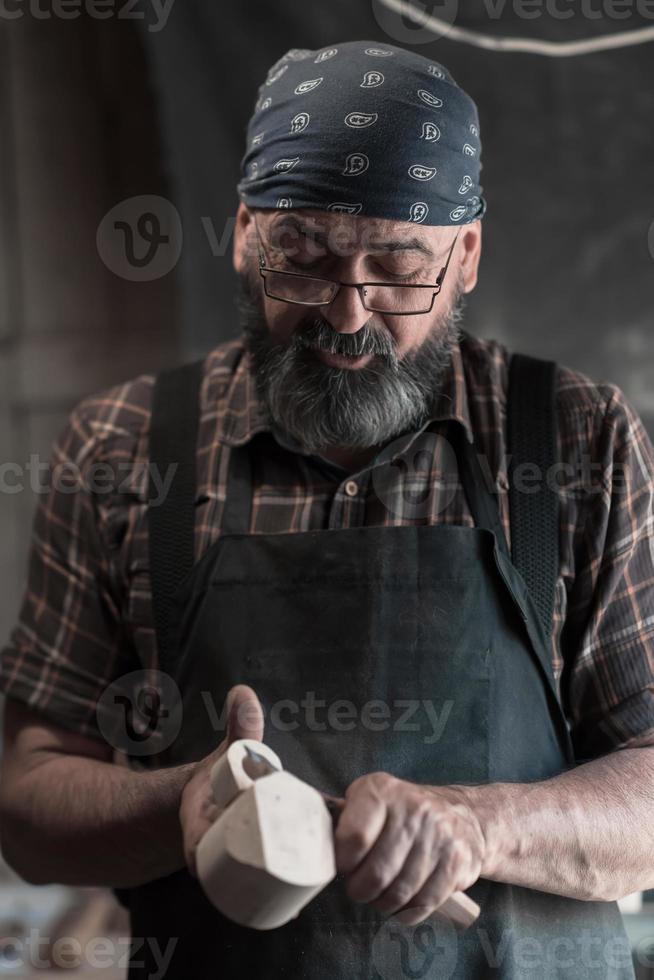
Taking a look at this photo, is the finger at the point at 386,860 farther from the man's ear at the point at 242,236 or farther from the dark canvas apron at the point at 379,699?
the man's ear at the point at 242,236

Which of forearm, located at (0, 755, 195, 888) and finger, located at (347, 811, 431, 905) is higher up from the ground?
finger, located at (347, 811, 431, 905)

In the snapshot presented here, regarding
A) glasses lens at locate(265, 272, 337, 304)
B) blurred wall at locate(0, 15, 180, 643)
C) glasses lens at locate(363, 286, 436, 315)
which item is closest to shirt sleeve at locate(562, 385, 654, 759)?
glasses lens at locate(363, 286, 436, 315)

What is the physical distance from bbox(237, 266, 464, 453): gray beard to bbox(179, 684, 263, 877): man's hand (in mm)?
402

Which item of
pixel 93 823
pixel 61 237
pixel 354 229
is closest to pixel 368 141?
pixel 354 229

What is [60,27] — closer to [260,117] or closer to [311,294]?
[260,117]

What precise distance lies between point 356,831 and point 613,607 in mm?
547

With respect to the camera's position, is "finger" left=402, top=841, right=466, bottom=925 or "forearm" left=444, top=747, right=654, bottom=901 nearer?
"finger" left=402, top=841, right=466, bottom=925

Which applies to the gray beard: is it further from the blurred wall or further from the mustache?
the blurred wall

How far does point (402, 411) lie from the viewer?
143cm

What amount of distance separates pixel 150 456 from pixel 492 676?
1.85ft

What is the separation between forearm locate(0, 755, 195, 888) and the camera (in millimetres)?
1347

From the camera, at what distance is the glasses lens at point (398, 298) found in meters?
1.38

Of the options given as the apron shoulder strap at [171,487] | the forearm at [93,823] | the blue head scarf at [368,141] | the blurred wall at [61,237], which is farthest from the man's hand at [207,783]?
the blurred wall at [61,237]

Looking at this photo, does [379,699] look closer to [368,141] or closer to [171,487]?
[171,487]
